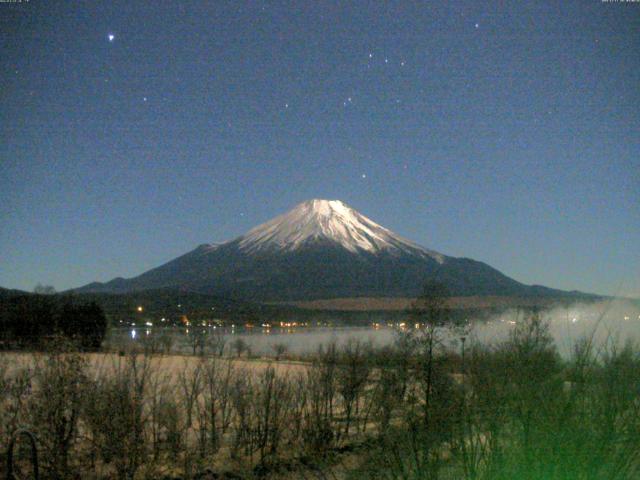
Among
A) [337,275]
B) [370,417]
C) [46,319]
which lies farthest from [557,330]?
[337,275]

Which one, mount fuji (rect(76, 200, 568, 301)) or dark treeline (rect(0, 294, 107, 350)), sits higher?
mount fuji (rect(76, 200, 568, 301))

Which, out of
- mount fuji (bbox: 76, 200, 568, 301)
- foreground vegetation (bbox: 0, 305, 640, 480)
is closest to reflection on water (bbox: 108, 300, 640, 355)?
foreground vegetation (bbox: 0, 305, 640, 480)

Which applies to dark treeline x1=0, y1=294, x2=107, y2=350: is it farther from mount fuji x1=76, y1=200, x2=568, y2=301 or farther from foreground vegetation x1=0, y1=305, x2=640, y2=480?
mount fuji x1=76, y1=200, x2=568, y2=301

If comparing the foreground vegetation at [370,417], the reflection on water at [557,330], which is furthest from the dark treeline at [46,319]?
the foreground vegetation at [370,417]

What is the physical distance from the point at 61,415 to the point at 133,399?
1390 mm

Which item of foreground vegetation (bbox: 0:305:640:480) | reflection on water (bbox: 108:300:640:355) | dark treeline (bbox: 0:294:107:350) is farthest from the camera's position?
dark treeline (bbox: 0:294:107:350)

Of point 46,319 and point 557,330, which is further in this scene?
point 46,319

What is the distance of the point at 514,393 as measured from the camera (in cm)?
400

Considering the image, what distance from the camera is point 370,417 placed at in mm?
20219

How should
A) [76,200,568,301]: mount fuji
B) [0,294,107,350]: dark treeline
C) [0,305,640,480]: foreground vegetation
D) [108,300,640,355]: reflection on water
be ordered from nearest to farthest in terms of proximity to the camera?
[0,305,640,480]: foreground vegetation < [108,300,640,355]: reflection on water < [0,294,107,350]: dark treeline < [76,200,568,301]: mount fuji

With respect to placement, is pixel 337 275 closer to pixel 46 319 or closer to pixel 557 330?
pixel 46 319

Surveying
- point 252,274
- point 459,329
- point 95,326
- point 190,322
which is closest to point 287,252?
point 252,274

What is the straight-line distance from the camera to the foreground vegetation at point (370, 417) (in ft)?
11.3

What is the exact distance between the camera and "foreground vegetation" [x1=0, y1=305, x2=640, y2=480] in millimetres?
3458
